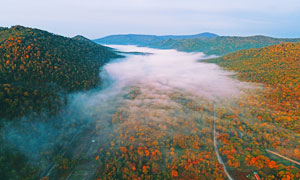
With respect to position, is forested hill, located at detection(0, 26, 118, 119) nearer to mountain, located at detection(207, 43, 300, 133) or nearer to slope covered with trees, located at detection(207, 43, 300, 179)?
slope covered with trees, located at detection(207, 43, 300, 179)

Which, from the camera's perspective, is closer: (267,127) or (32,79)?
(267,127)

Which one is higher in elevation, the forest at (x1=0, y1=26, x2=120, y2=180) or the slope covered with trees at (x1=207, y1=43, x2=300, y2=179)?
the forest at (x1=0, y1=26, x2=120, y2=180)

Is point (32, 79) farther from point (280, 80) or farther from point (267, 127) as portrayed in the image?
point (280, 80)

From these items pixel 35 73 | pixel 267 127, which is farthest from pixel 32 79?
pixel 267 127

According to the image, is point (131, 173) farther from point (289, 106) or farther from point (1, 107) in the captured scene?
point (289, 106)

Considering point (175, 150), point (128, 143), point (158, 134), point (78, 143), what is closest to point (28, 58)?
point (78, 143)

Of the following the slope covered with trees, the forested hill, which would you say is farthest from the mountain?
the forested hill

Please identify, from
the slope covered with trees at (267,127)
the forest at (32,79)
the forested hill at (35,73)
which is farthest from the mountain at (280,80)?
the forested hill at (35,73)

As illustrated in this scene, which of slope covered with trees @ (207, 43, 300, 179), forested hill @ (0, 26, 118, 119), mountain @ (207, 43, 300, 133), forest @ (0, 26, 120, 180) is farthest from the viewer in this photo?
mountain @ (207, 43, 300, 133)
